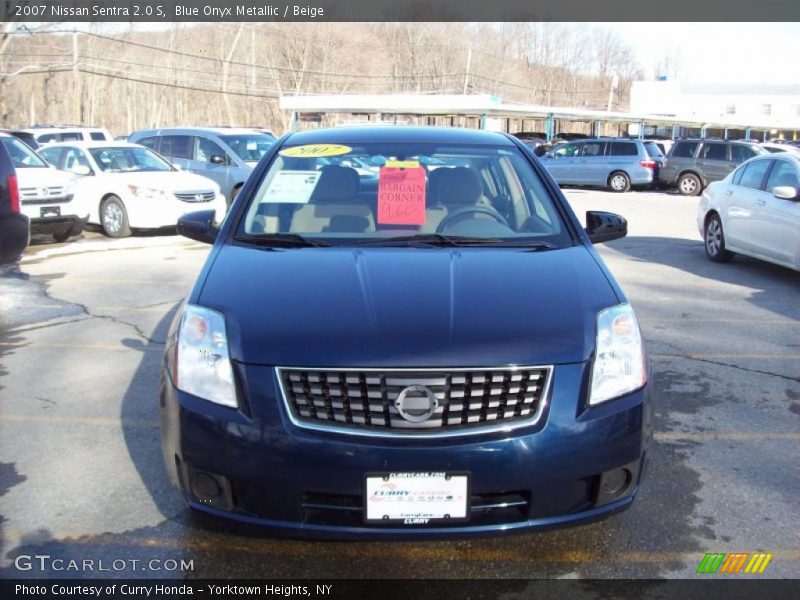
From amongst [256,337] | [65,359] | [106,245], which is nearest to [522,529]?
[256,337]

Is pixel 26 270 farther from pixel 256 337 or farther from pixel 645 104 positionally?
pixel 645 104

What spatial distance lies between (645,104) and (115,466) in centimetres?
8926

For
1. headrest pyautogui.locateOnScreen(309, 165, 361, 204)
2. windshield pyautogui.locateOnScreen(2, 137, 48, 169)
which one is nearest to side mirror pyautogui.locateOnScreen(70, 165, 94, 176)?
windshield pyautogui.locateOnScreen(2, 137, 48, 169)

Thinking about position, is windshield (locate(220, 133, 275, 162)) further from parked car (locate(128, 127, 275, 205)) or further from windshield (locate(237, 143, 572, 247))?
windshield (locate(237, 143, 572, 247))

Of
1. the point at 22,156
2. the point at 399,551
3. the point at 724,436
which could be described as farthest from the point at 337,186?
the point at 22,156

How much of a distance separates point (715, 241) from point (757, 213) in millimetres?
1125

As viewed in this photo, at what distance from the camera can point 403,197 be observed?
163 inches

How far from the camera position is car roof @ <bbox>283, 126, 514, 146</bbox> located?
15.1 feet

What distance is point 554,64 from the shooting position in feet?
294

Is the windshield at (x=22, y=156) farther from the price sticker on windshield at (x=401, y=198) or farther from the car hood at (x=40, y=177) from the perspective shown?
the price sticker on windshield at (x=401, y=198)

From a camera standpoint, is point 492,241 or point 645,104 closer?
point 492,241

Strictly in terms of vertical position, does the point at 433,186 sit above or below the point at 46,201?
above

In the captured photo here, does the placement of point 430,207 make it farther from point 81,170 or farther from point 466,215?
point 81,170

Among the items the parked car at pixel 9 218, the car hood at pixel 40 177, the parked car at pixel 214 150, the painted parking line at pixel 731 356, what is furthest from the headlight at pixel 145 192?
the painted parking line at pixel 731 356
